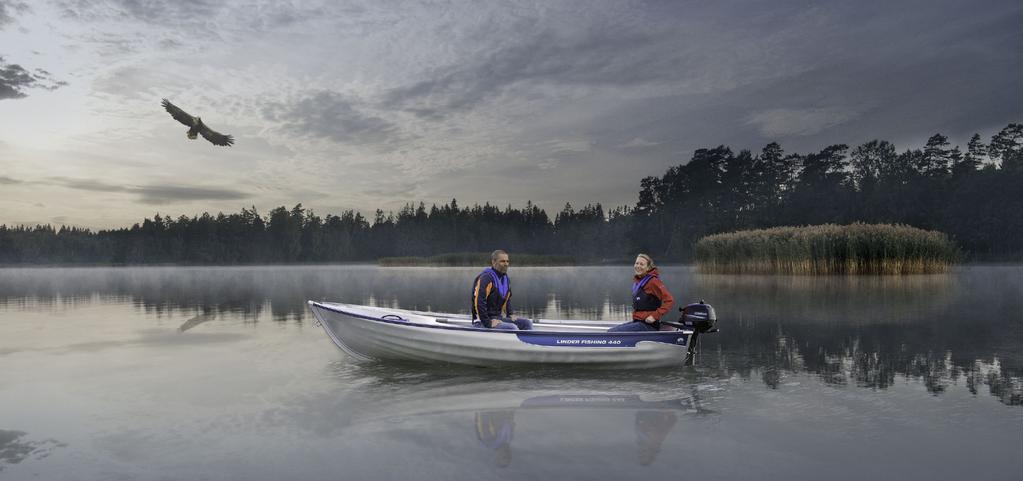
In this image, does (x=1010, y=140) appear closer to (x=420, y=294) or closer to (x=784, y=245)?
(x=784, y=245)

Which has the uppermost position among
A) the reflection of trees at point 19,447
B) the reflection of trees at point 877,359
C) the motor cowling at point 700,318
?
the motor cowling at point 700,318

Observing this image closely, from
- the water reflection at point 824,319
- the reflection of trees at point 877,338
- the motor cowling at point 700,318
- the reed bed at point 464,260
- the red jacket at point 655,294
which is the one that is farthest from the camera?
the reed bed at point 464,260

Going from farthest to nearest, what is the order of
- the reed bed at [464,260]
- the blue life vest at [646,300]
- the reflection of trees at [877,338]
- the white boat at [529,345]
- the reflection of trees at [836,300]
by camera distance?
the reed bed at [464,260], the reflection of trees at [836,300], the blue life vest at [646,300], the white boat at [529,345], the reflection of trees at [877,338]

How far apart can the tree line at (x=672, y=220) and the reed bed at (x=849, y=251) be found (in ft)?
112

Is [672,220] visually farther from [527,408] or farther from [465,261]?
[527,408]

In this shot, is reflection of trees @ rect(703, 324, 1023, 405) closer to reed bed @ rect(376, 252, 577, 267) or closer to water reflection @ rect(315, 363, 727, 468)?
water reflection @ rect(315, 363, 727, 468)

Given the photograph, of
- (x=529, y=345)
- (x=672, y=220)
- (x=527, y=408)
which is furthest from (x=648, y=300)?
(x=672, y=220)

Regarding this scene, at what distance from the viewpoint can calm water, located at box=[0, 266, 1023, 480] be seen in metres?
5.79

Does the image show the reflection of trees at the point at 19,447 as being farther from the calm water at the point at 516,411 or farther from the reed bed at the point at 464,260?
the reed bed at the point at 464,260

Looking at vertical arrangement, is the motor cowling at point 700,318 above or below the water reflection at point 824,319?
above

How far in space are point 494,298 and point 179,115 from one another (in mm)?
11223

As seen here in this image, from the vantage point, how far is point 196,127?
17453mm

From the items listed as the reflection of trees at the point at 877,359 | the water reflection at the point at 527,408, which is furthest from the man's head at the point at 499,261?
the reflection of trees at the point at 877,359

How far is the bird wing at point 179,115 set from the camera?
679 inches
